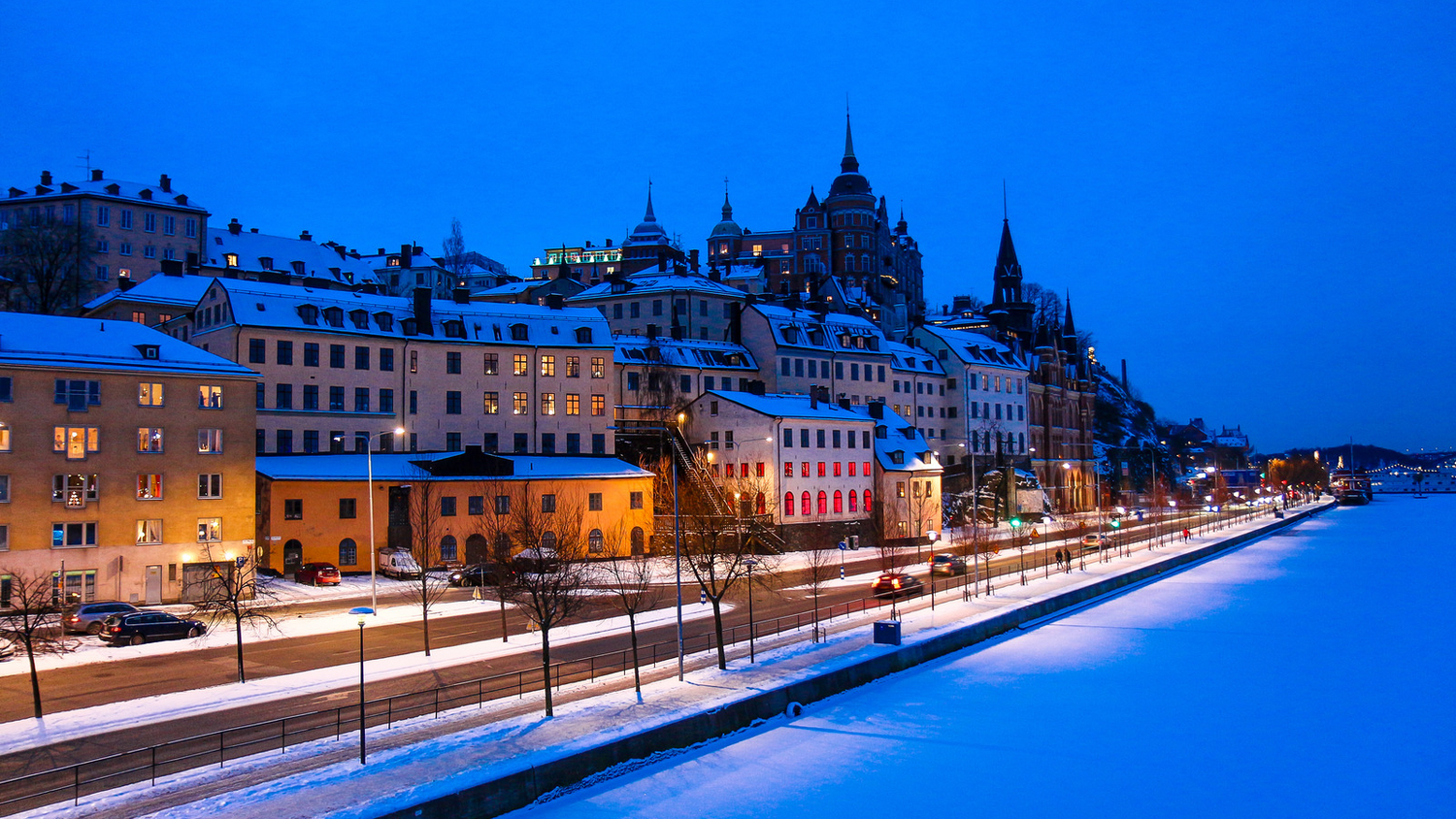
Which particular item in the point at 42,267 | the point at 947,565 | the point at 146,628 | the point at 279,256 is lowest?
the point at 947,565

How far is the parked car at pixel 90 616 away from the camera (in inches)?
1494

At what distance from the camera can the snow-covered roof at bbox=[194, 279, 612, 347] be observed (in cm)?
6206

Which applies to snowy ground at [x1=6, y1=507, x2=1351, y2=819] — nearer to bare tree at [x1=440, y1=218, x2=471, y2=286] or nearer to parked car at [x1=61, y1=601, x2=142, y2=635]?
parked car at [x1=61, y1=601, x2=142, y2=635]

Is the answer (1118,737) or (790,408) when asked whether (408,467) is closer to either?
(790,408)

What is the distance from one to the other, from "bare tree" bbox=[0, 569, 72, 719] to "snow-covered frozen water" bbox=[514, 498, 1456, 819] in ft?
53.3

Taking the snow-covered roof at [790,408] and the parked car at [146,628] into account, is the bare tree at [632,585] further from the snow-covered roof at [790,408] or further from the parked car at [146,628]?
the parked car at [146,628]

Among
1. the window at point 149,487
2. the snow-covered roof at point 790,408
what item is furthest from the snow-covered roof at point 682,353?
the window at point 149,487

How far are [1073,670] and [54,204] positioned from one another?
10550cm

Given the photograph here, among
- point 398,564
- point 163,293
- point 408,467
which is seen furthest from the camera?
point 163,293

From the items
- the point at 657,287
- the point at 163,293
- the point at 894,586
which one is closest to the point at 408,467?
the point at 894,586

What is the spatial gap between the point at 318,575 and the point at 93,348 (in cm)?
1488

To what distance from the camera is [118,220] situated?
9912cm

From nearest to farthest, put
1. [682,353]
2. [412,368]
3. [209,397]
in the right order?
[209,397] → [412,368] → [682,353]

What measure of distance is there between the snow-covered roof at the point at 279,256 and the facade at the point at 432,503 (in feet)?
180
